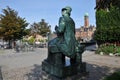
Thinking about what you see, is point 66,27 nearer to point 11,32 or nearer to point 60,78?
point 60,78

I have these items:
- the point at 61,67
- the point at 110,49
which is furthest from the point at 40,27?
the point at 61,67

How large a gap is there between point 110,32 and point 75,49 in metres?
11.3

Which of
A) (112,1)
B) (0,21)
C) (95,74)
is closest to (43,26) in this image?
(0,21)

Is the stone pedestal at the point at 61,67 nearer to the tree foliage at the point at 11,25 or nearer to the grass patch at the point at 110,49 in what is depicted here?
the grass patch at the point at 110,49

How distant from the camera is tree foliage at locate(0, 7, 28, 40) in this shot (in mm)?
A: 28453

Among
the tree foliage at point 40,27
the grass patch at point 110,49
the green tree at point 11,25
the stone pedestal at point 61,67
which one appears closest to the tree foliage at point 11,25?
the green tree at point 11,25

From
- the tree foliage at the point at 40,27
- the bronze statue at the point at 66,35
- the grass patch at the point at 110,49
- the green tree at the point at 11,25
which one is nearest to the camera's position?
the bronze statue at the point at 66,35

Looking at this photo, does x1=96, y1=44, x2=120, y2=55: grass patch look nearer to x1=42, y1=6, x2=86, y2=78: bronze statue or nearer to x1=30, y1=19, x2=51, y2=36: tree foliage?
x1=42, y1=6, x2=86, y2=78: bronze statue

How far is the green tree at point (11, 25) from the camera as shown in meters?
28.5

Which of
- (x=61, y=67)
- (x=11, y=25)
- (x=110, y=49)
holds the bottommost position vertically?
(x=61, y=67)

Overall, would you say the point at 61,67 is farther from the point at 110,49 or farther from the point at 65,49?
the point at 110,49

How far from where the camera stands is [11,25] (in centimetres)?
2850

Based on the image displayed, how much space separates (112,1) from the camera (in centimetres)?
436

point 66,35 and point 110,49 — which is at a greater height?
point 66,35
